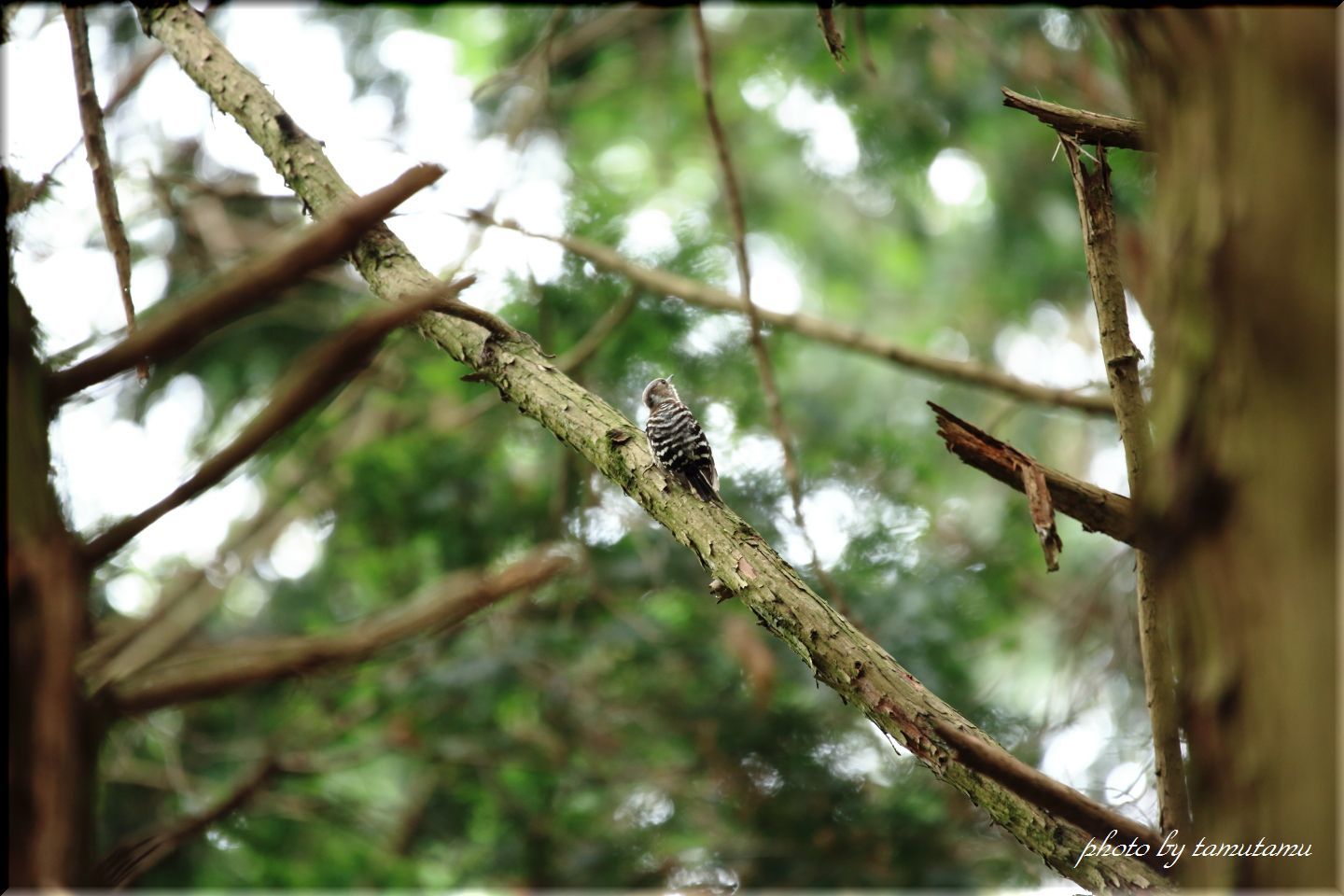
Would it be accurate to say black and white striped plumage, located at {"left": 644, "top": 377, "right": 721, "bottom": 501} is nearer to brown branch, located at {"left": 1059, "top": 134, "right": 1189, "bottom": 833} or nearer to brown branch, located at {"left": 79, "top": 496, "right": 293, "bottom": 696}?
brown branch, located at {"left": 1059, "top": 134, "right": 1189, "bottom": 833}

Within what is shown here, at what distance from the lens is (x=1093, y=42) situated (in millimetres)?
6902

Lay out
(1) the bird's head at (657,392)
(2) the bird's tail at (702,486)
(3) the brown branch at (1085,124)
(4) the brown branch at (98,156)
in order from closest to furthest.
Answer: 1. (3) the brown branch at (1085,124)
2. (2) the bird's tail at (702,486)
3. (4) the brown branch at (98,156)
4. (1) the bird's head at (657,392)

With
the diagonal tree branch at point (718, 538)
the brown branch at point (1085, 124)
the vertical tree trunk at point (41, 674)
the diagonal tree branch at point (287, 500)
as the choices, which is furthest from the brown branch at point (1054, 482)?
the diagonal tree branch at point (287, 500)

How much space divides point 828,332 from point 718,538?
3.06 metres

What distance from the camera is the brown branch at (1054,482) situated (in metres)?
2.32

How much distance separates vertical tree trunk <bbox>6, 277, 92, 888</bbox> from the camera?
127 cm

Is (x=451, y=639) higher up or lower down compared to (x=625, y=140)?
lower down

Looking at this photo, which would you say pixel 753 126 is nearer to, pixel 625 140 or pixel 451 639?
pixel 625 140

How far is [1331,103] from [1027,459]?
123 centimetres

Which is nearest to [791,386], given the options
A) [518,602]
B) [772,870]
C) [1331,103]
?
[518,602]

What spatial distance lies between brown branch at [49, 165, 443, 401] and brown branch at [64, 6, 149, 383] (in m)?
1.82

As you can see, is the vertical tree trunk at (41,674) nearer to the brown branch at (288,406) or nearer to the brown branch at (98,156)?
the brown branch at (288,406)

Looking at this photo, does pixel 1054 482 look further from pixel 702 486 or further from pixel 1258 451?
pixel 1258 451

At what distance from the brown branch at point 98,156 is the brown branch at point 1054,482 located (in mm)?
2365
